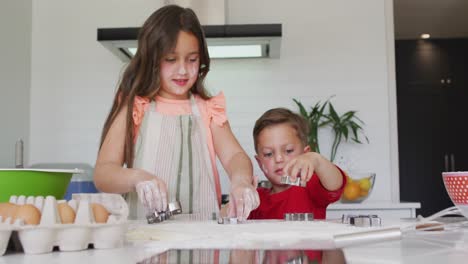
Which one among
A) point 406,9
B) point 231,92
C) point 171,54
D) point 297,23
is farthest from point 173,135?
point 406,9

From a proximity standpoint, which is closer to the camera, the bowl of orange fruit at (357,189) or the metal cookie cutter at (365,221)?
the metal cookie cutter at (365,221)

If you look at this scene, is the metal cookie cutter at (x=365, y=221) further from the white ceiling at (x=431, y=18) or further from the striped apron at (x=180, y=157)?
the white ceiling at (x=431, y=18)

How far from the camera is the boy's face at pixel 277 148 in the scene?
153 centimetres

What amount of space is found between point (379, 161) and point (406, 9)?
1771mm

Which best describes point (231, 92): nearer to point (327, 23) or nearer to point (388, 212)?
point (327, 23)

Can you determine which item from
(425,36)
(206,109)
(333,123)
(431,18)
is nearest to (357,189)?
(333,123)

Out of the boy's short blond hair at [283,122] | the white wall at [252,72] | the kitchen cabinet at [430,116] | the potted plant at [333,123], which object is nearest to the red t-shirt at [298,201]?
the boy's short blond hair at [283,122]

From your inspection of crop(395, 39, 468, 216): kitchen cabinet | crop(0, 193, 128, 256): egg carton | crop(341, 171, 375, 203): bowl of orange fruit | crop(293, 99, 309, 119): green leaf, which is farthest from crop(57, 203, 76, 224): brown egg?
crop(395, 39, 468, 216): kitchen cabinet

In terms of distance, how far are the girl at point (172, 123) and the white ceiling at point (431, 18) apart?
2.96 m

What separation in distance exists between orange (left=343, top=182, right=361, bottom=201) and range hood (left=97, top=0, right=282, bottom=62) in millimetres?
729

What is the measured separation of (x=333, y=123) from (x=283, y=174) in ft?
4.82

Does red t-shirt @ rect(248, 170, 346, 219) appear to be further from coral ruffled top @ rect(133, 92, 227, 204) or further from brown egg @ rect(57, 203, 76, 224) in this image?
brown egg @ rect(57, 203, 76, 224)

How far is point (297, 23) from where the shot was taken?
288cm

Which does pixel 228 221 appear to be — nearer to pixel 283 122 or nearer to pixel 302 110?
pixel 283 122
